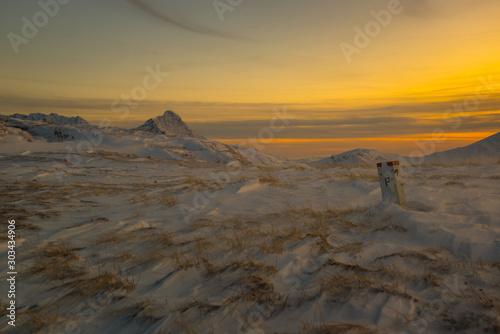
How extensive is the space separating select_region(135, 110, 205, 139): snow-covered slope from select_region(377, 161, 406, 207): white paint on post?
102 ft

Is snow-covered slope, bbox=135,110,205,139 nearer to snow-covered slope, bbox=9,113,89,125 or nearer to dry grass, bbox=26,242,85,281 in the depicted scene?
snow-covered slope, bbox=9,113,89,125

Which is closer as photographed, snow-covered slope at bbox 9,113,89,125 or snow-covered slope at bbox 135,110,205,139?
snow-covered slope at bbox 135,110,205,139

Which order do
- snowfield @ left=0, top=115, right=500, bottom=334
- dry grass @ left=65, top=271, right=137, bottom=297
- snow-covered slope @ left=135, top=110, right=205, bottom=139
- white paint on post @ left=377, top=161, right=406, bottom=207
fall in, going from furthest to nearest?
snow-covered slope @ left=135, top=110, right=205, bottom=139 < white paint on post @ left=377, top=161, right=406, bottom=207 < dry grass @ left=65, top=271, right=137, bottom=297 < snowfield @ left=0, top=115, right=500, bottom=334

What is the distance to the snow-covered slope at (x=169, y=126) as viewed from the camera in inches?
1323

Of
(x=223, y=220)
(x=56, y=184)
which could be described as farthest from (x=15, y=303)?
(x=56, y=184)

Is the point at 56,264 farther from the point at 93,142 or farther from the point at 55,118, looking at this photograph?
the point at 55,118

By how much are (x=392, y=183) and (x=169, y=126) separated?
34341 millimetres

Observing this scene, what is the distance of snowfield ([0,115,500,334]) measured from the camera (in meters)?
1.68

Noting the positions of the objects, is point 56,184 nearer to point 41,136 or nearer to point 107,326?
point 107,326

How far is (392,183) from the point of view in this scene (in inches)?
161

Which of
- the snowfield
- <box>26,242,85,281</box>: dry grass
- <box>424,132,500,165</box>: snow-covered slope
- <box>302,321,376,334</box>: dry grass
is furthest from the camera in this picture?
<box>424,132,500,165</box>: snow-covered slope

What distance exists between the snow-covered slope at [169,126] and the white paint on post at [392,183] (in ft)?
102

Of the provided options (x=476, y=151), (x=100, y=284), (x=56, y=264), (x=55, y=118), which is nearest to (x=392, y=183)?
(x=100, y=284)

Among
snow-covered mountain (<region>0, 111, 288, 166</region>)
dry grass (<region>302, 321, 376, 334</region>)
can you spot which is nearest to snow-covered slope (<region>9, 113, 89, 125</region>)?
snow-covered mountain (<region>0, 111, 288, 166</region>)
